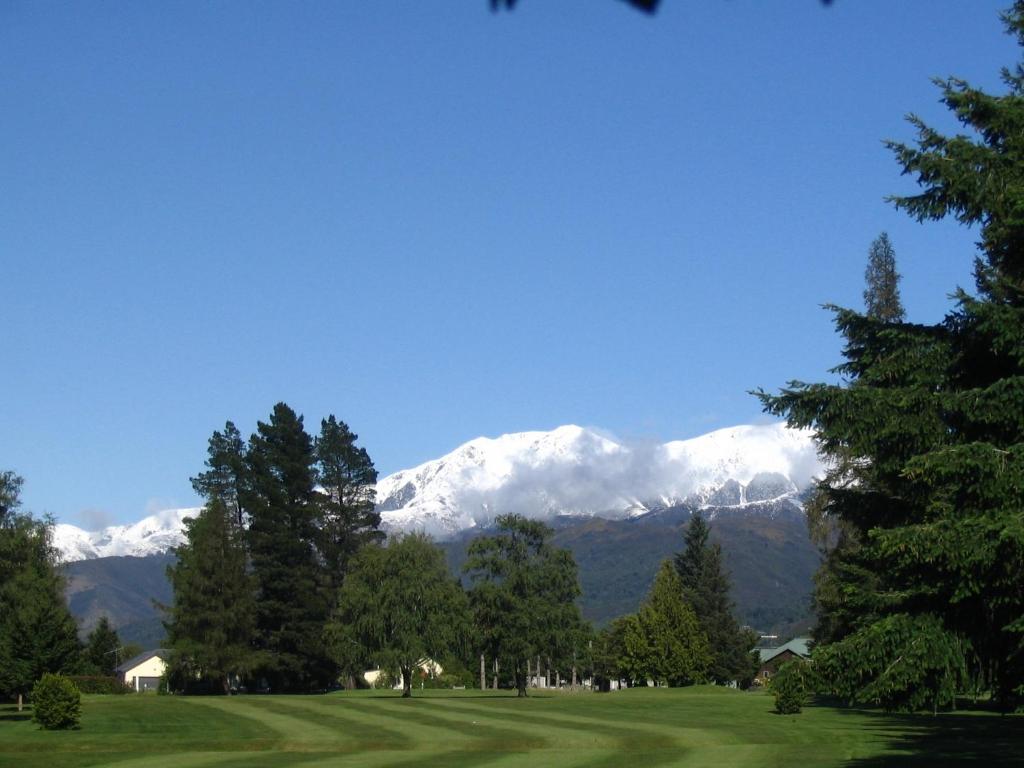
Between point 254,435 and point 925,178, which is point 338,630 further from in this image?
point 925,178

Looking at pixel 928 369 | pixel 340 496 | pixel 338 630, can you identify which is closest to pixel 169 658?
pixel 338 630

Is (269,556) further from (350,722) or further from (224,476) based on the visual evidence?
(350,722)

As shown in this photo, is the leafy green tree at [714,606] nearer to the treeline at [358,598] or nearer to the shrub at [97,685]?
the treeline at [358,598]

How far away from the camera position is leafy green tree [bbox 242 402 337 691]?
8900 centimetres

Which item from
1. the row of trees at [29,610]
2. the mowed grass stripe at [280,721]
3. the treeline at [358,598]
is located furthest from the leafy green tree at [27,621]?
the treeline at [358,598]

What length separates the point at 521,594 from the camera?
75.1 m

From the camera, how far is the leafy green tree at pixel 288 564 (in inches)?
3504

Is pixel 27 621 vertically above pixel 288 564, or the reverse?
pixel 288 564

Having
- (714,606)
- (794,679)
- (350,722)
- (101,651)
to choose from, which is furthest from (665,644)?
(794,679)

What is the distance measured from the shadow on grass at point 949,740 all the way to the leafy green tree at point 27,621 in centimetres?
3470

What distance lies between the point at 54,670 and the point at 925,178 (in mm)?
46889

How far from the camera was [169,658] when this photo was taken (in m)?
84.8

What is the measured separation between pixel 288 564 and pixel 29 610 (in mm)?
36754

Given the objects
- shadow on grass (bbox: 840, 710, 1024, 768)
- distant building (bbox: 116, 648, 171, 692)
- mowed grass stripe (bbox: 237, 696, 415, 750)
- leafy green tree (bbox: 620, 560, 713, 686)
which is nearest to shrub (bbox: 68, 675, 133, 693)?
mowed grass stripe (bbox: 237, 696, 415, 750)
